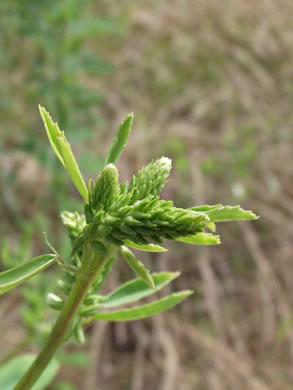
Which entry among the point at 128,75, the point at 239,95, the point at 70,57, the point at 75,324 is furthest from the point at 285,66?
the point at 75,324

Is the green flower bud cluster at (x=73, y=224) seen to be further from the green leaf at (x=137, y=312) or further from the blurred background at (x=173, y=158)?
the blurred background at (x=173, y=158)

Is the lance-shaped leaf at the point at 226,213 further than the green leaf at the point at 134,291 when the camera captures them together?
No

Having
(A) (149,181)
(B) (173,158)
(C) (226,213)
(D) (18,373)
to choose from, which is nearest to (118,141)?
(A) (149,181)

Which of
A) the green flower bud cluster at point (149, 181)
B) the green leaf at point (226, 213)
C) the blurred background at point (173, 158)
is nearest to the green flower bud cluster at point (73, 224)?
the green flower bud cluster at point (149, 181)

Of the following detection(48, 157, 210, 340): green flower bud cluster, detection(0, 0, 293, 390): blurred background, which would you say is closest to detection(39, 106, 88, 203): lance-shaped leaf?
detection(48, 157, 210, 340): green flower bud cluster

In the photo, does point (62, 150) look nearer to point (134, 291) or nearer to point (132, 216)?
point (132, 216)

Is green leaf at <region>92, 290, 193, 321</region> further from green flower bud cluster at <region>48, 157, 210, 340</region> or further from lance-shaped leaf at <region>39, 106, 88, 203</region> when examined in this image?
lance-shaped leaf at <region>39, 106, 88, 203</region>
